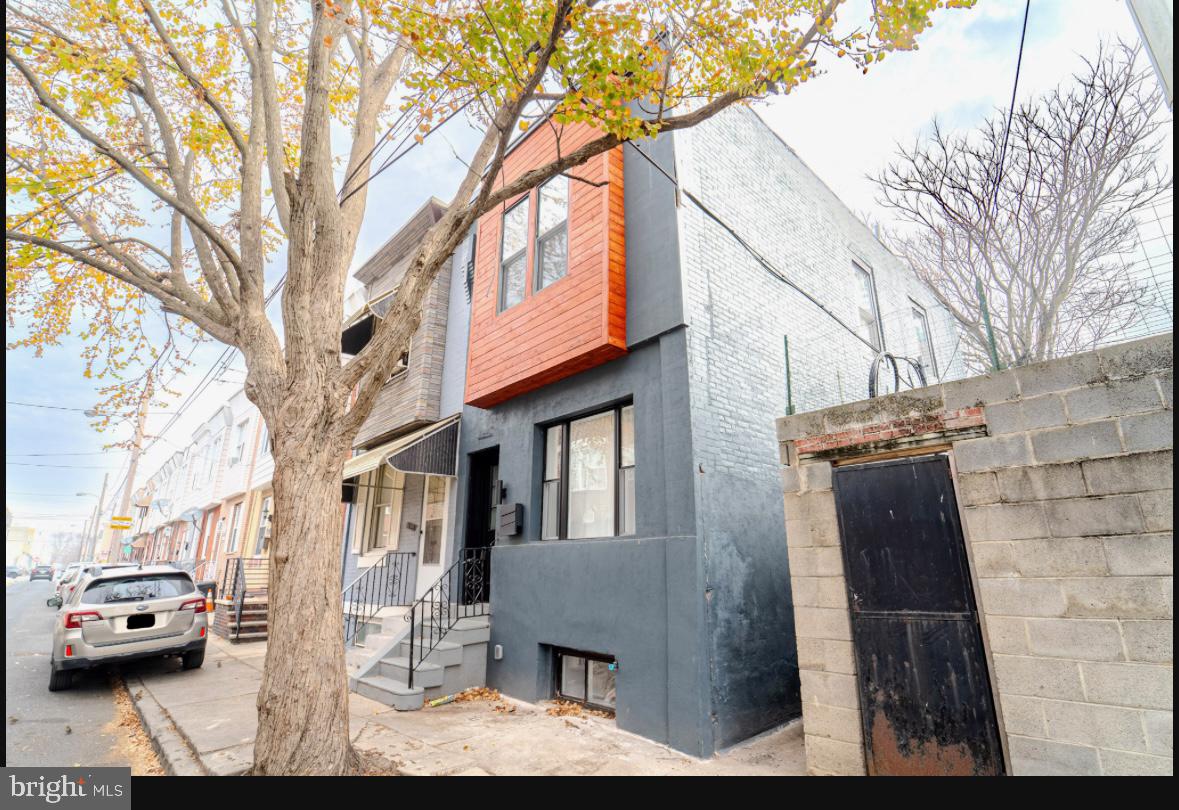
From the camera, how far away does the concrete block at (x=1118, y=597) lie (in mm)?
3387

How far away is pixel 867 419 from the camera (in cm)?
485

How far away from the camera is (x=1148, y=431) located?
11.8ft

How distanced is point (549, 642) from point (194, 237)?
20.3ft

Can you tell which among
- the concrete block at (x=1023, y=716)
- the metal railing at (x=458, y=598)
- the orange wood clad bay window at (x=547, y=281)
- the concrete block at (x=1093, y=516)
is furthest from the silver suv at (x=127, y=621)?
the concrete block at (x=1093, y=516)

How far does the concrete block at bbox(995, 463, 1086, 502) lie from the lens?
149 inches

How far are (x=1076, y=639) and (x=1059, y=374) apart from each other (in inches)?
68.8

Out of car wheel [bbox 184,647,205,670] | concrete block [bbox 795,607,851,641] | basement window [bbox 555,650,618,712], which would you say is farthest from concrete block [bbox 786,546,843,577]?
car wheel [bbox 184,647,205,670]

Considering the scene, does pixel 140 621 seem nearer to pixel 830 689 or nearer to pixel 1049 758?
pixel 830 689

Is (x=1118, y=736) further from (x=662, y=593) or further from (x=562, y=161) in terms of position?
(x=562, y=161)

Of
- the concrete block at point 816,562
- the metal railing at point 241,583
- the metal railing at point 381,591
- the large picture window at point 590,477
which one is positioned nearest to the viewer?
the concrete block at point 816,562

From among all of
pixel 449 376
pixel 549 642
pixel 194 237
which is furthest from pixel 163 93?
pixel 549 642

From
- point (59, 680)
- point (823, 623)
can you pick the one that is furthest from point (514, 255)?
point (59, 680)

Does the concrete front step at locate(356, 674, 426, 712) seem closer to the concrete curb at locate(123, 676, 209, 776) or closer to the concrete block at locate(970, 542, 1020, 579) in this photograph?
the concrete curb at locate(123, 676, 209, 776)

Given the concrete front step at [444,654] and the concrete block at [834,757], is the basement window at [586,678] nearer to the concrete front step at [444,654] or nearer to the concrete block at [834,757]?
the concrete front step at [444,654]
